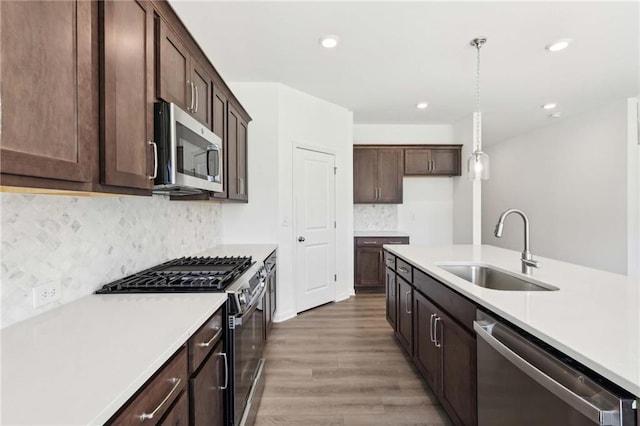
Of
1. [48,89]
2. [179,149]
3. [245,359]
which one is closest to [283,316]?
[245,359]

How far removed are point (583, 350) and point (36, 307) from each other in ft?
6.10

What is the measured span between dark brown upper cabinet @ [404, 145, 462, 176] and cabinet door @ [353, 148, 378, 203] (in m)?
0.57

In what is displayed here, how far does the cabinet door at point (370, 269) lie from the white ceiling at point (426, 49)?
7.39ft

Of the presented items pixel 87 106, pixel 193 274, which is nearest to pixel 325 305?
pixel 193 274

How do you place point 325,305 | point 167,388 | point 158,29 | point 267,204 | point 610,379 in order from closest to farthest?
point 610,379
point 167,388
point 158,29
point 267,204
point 325,305

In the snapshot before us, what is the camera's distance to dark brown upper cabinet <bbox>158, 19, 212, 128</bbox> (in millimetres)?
1552

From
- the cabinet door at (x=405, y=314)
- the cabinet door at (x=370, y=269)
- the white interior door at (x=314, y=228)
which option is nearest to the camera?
the cabinet door at (x=405, y=314)

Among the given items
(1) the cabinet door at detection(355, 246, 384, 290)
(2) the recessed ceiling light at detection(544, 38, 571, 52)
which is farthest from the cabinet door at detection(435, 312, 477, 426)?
(1) the cabinet door at detection(355, 246, 384, 290)

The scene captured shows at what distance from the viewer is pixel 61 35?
94cm

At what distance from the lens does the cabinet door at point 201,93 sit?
196 cm

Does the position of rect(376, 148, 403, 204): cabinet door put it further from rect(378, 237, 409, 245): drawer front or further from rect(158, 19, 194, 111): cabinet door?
rect(158, 19, 194, 111): cabinet door

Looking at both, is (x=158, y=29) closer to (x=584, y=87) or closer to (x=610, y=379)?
(x=610, y=379)

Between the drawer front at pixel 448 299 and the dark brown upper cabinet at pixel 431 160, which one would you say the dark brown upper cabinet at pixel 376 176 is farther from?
the drawer front at pixel 448 299

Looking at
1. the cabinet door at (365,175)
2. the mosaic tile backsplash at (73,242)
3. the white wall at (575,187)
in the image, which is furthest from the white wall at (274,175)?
the white wall at (575,187)
